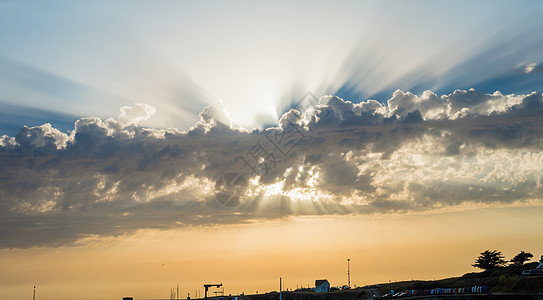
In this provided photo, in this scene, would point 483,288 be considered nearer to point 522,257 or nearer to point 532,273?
point 532,273

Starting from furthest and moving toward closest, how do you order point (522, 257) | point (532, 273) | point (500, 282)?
point (522, 257) → point (500, 282) → point (532, 273)

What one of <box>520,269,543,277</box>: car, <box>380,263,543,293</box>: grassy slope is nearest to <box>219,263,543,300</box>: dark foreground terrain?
<box>380,263,543,293</box>: grassy slope

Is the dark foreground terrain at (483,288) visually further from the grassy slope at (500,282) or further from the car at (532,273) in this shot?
the car at (532,273)

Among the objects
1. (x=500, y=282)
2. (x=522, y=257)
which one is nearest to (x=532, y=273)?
(x=500, y=282)

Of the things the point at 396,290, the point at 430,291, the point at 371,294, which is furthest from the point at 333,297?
the point at 430,291

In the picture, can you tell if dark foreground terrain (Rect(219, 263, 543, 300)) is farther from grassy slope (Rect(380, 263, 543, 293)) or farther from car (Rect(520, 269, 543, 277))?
car (Rect(520, 269, 543, 277))

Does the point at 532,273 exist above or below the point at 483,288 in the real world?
above

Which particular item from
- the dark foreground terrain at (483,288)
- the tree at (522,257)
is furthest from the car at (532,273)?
the tree at (522,257)

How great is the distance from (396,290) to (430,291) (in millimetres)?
26896

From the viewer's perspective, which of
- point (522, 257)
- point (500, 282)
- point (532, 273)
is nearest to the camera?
point (532, 273)

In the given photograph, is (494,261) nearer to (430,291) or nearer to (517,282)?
(430,291)

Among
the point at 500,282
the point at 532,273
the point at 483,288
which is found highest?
the point at 532,273

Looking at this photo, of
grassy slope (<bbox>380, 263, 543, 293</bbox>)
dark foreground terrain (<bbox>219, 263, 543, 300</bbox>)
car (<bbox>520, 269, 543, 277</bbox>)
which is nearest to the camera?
dark foreground terrain (<bbox>219, 263, 543, 300</bbox>)

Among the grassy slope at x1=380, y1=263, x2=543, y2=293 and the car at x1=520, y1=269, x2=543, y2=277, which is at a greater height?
the car at x1=520, y1=269, x2=543, y2=277
